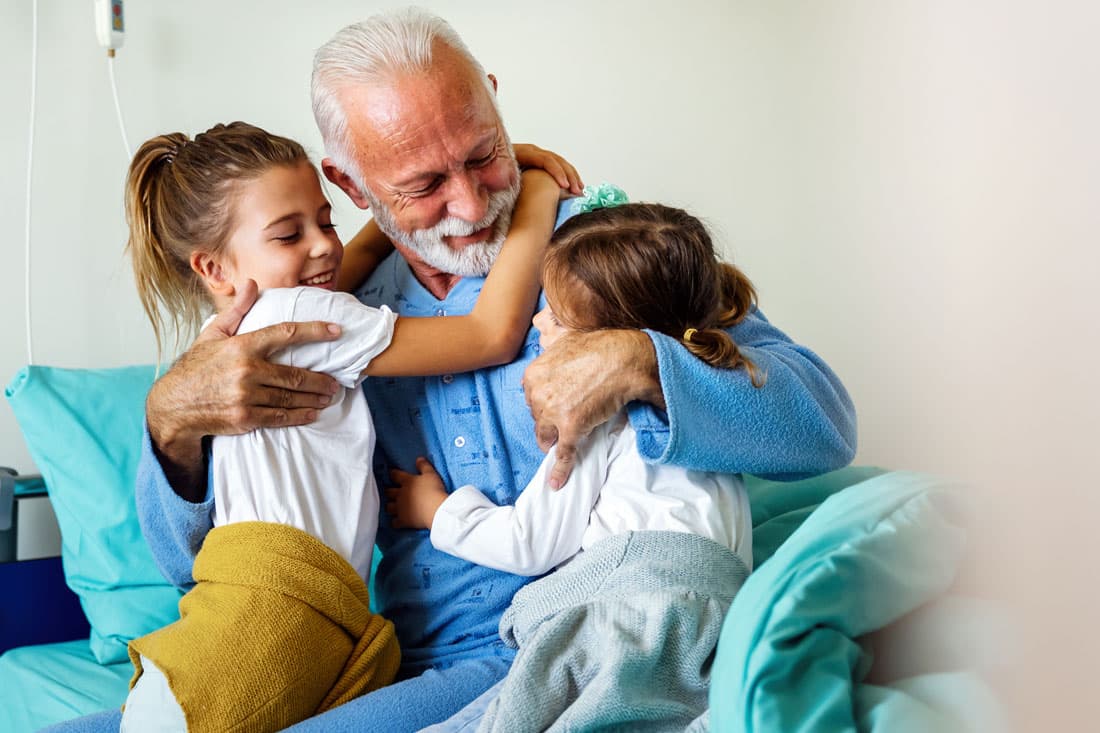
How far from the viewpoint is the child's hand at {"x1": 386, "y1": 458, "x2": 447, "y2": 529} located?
57.1 inches

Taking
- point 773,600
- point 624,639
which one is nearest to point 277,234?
point 624,639

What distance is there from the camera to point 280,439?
53.7 inches

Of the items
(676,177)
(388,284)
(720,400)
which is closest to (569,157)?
(676,177)

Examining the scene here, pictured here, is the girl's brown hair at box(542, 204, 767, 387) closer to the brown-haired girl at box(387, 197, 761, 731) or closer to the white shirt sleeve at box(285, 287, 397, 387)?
the brown-haired girl at box(387, 197, 761, 731)

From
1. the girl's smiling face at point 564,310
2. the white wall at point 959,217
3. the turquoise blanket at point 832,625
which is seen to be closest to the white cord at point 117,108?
the girl's smiling face at point 564,310

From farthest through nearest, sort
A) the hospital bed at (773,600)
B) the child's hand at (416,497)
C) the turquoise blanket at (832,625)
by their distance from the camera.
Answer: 1. the child's hand at (416,497)
2. the turquoise blanket at (832,625)
3. the hospital bed at (773,600)

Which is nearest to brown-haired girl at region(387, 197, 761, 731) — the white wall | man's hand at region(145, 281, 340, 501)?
man's hand at region(145, 281, 340, 501)

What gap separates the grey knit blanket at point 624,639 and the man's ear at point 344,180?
77cm

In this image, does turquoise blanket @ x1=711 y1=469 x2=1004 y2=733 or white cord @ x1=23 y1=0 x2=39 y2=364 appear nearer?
turquoise blanket @ x1=711 y1=469 x2=1004 y2=733

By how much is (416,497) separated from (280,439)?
216 mm

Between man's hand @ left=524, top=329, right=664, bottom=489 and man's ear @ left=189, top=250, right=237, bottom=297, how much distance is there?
0.55m

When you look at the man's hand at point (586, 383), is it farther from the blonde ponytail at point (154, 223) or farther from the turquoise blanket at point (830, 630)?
the blonde ponytail at point (154, 223)

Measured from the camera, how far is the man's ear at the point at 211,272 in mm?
1521

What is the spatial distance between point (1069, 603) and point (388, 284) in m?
1.60
